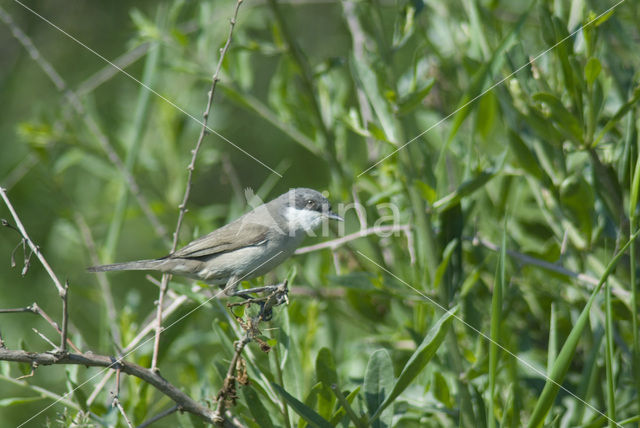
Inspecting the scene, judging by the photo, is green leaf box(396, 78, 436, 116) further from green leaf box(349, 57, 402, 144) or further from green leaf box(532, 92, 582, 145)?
green leaf box(532, 92, 582, 145)

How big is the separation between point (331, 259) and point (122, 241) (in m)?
2.33

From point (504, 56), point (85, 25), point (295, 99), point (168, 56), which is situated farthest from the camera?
point (85, 25)

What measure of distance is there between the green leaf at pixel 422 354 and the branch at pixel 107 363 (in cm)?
50

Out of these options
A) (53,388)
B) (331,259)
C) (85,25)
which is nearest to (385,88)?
(331,259)

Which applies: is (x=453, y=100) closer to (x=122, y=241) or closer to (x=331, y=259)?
(x=331, y=259)

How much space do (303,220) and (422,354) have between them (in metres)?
1.17

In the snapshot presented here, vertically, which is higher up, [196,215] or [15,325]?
[196,215]

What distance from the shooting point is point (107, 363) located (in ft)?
5.45

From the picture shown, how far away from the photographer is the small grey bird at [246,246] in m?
2.64

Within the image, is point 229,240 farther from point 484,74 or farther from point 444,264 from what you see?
point 484,74

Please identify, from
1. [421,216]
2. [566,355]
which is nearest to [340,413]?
[566,355]

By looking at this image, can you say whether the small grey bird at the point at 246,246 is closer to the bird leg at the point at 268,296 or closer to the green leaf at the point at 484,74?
the bird leg at the point at 268,296

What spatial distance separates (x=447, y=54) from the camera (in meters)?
3.28

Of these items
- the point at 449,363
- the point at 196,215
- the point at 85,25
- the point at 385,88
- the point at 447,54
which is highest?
the point at 85,25
